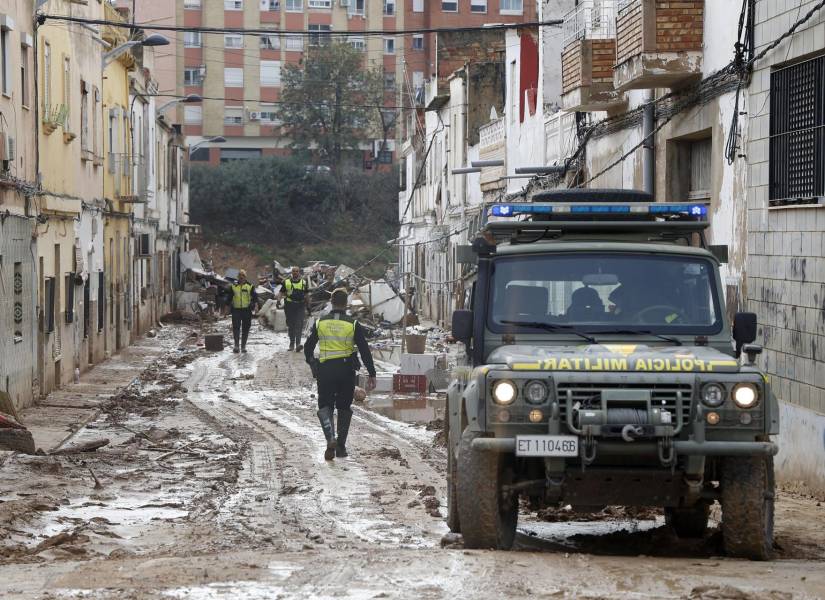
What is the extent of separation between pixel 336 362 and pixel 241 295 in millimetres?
16708

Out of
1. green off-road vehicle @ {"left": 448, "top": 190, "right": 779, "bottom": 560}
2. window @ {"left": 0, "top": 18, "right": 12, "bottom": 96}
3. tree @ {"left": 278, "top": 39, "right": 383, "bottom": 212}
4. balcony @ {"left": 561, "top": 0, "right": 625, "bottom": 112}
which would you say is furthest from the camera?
tree @ {"left": 278, "top": 39, "right": 383, "bottom": 212}

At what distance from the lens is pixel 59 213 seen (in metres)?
23.6

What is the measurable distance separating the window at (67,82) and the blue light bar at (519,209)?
1604 cm

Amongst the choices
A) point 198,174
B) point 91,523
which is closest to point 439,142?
point 198,174

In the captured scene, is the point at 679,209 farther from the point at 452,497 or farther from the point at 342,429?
the point at 342,429

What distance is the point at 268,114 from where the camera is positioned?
8231 cm

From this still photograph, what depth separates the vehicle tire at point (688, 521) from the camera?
9828mm

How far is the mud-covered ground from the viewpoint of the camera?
25.0 ft

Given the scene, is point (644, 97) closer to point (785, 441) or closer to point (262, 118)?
point (785, 441)

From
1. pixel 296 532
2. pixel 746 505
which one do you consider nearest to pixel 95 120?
pixel 296 532

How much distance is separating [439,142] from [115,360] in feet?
69.0

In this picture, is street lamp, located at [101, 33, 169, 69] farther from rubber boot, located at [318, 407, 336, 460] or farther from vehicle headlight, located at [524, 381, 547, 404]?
vehicle headlight, located at [524, 381, 547, 404]

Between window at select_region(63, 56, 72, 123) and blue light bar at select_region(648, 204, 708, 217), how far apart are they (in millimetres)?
16607

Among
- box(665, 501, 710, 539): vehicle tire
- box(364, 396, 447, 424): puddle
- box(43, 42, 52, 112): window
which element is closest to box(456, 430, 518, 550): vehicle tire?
box(665, 501, 710, 539): vehicle tire
